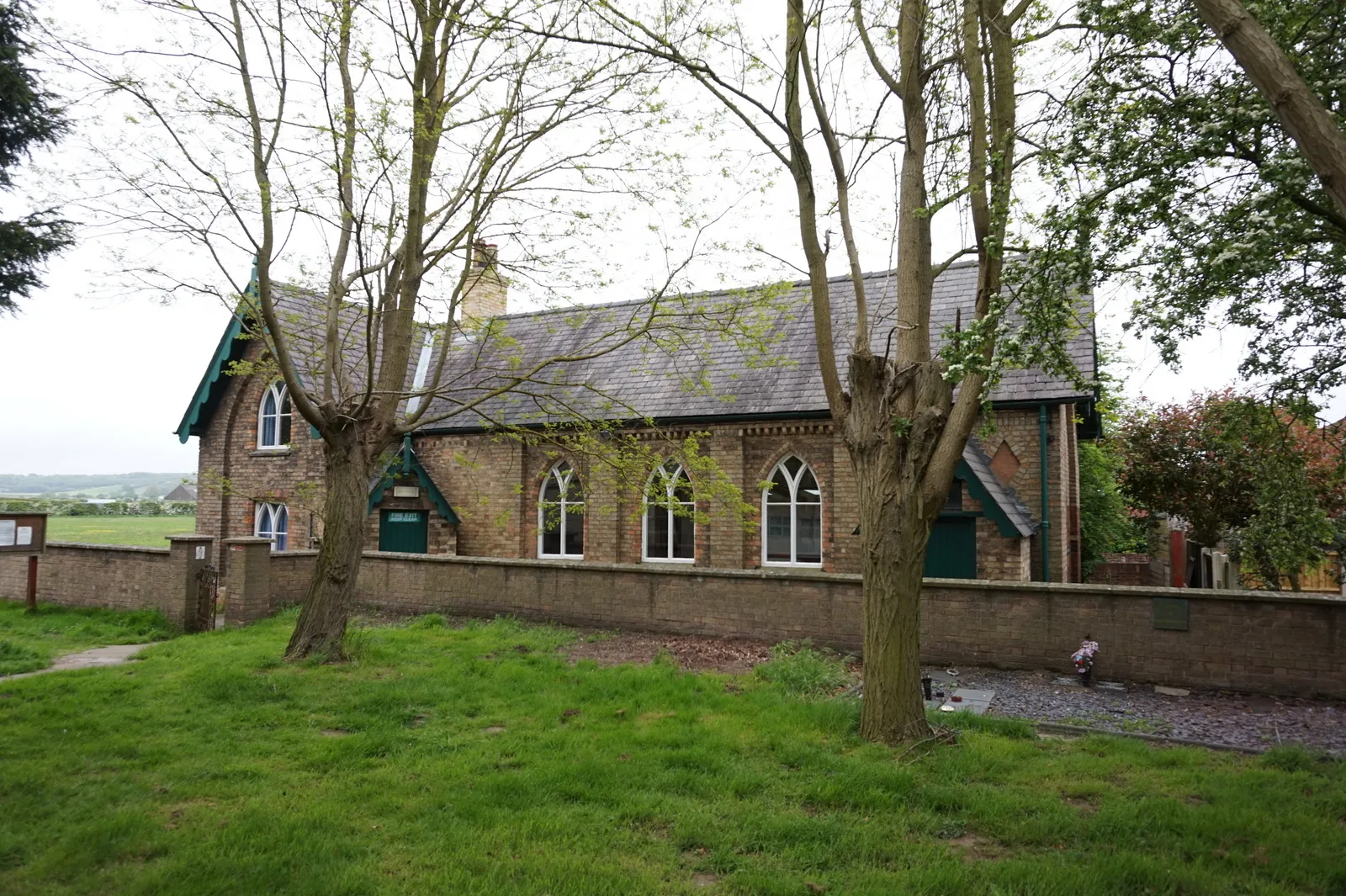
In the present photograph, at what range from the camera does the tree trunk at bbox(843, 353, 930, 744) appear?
7.16 metres

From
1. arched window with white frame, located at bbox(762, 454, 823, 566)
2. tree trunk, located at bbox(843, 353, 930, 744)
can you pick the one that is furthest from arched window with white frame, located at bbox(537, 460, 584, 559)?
tree trunk, located at bbox(843, 353, 930, 744)

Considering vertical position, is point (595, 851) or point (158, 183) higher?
point (158, 183)

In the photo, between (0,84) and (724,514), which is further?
(724,514)

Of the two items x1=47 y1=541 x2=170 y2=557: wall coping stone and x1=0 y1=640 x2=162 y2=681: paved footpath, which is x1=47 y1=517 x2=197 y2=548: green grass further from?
x1=0 y1=640 x2=162 y2=681: paved footpath

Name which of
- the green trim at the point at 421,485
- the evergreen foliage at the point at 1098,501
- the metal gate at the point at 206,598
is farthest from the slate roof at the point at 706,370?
the evergreen foliage at the point at 1098,501

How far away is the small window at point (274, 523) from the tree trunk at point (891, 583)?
1840 centimetres

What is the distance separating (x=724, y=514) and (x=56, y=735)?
12.1 meters

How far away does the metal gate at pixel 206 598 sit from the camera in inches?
569

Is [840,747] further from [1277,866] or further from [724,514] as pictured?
[724,514]

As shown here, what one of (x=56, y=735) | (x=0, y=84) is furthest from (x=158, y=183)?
(x=56, y=735)

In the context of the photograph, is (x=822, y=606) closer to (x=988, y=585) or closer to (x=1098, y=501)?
(x=988, y=585)

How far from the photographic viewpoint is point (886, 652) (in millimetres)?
7184

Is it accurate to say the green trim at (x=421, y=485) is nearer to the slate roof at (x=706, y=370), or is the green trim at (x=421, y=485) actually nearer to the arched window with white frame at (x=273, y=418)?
the slate roof at (x=706, y=370)

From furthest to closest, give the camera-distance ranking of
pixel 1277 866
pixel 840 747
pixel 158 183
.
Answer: pixel 158 183
pixel 840 747
pixel 1277 866
